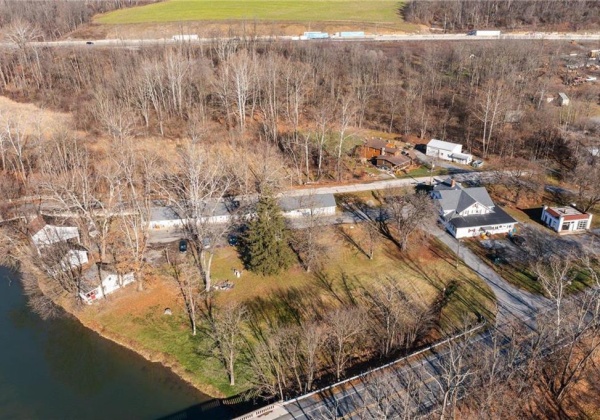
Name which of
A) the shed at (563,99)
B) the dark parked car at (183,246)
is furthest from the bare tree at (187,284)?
the shed at (563,99)

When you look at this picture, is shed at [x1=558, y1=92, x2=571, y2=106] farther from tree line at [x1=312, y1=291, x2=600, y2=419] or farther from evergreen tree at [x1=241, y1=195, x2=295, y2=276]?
evergreen tree at [x1=241, y1=195, x2=295, y2=276]

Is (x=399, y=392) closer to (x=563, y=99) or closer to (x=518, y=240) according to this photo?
(x=518, y=240)

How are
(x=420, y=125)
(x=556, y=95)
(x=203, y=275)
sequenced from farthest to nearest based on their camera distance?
(x=556, y=95) < (x=420, y=125) < (x=203, y=275)

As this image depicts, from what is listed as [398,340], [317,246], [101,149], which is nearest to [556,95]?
[317,246]

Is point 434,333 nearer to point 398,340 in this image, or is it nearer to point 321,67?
point 398,340

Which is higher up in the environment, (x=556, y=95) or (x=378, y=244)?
(x=556, y=95)

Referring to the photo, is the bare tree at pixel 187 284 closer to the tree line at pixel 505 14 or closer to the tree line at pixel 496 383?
the tree line at pixel 496 383
